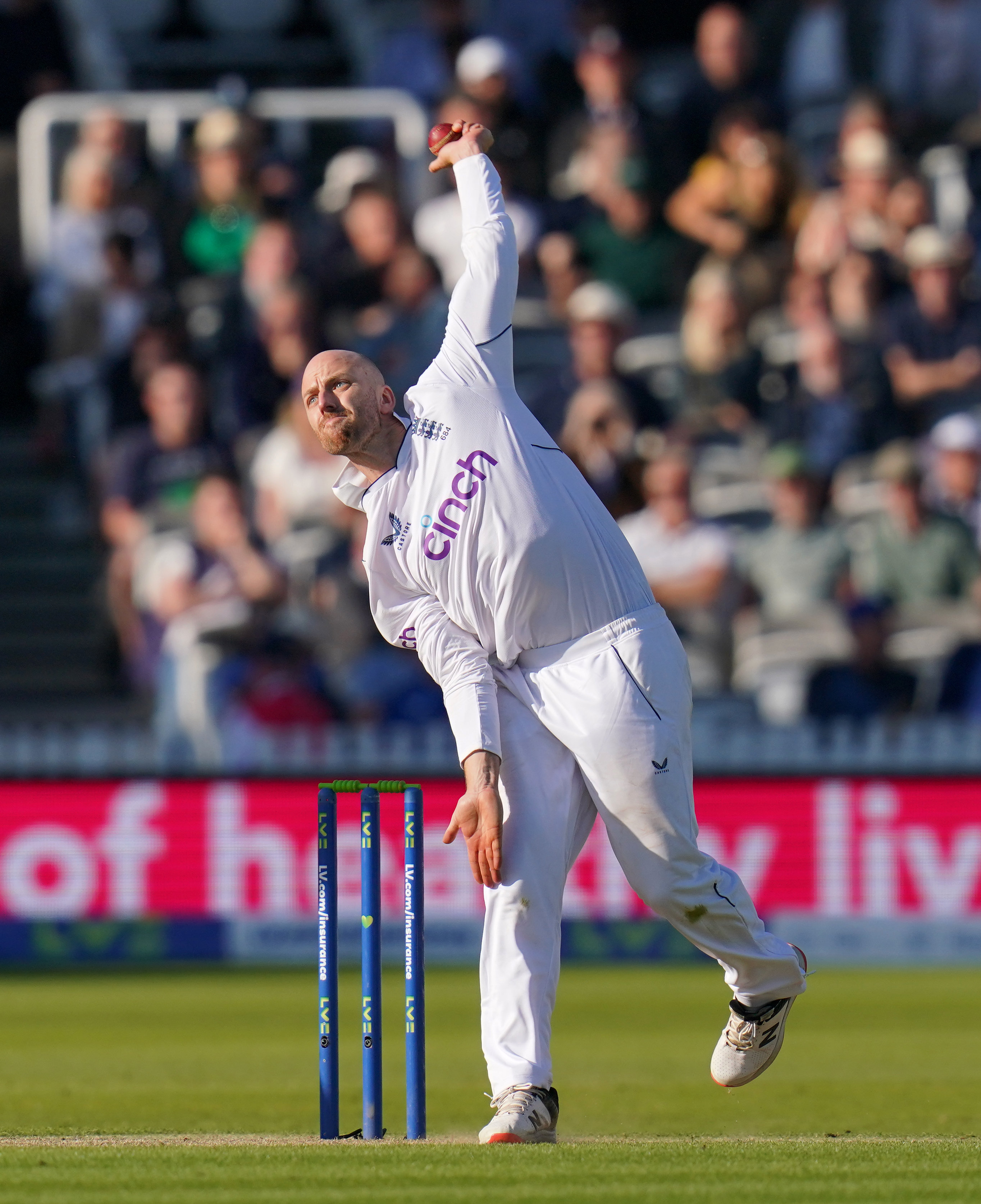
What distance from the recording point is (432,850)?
12.2 meters

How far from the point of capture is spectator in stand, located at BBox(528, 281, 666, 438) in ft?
45.8

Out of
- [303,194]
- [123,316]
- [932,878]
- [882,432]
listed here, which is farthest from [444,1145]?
[303,194]

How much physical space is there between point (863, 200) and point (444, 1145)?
36.3 ft

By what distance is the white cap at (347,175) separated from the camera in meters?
15.3

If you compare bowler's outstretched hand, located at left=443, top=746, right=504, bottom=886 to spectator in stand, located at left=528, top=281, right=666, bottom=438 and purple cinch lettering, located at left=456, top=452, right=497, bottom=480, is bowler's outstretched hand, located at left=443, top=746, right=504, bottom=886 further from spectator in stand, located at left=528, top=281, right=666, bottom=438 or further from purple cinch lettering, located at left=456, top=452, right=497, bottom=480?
spectator in stand, located at left=528, top=281, right=666, bottom=438

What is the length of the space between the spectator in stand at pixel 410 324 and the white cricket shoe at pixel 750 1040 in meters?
8.68

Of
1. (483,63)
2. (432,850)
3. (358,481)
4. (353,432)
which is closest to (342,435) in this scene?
(353,432)

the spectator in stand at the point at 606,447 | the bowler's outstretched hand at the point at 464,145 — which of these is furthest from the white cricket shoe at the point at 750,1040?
the spectator in stand at the point at 606,447

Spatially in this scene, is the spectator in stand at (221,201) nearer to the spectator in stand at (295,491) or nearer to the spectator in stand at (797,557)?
the spectator in stand at (295,491)

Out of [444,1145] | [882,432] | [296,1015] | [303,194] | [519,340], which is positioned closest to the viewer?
[444,1145]

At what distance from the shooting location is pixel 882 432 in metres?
14.4

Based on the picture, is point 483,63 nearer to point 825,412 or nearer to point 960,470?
point 825,412

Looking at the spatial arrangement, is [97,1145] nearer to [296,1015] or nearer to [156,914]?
[296,1015]

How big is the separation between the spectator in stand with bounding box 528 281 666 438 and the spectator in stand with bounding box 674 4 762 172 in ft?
7.15
